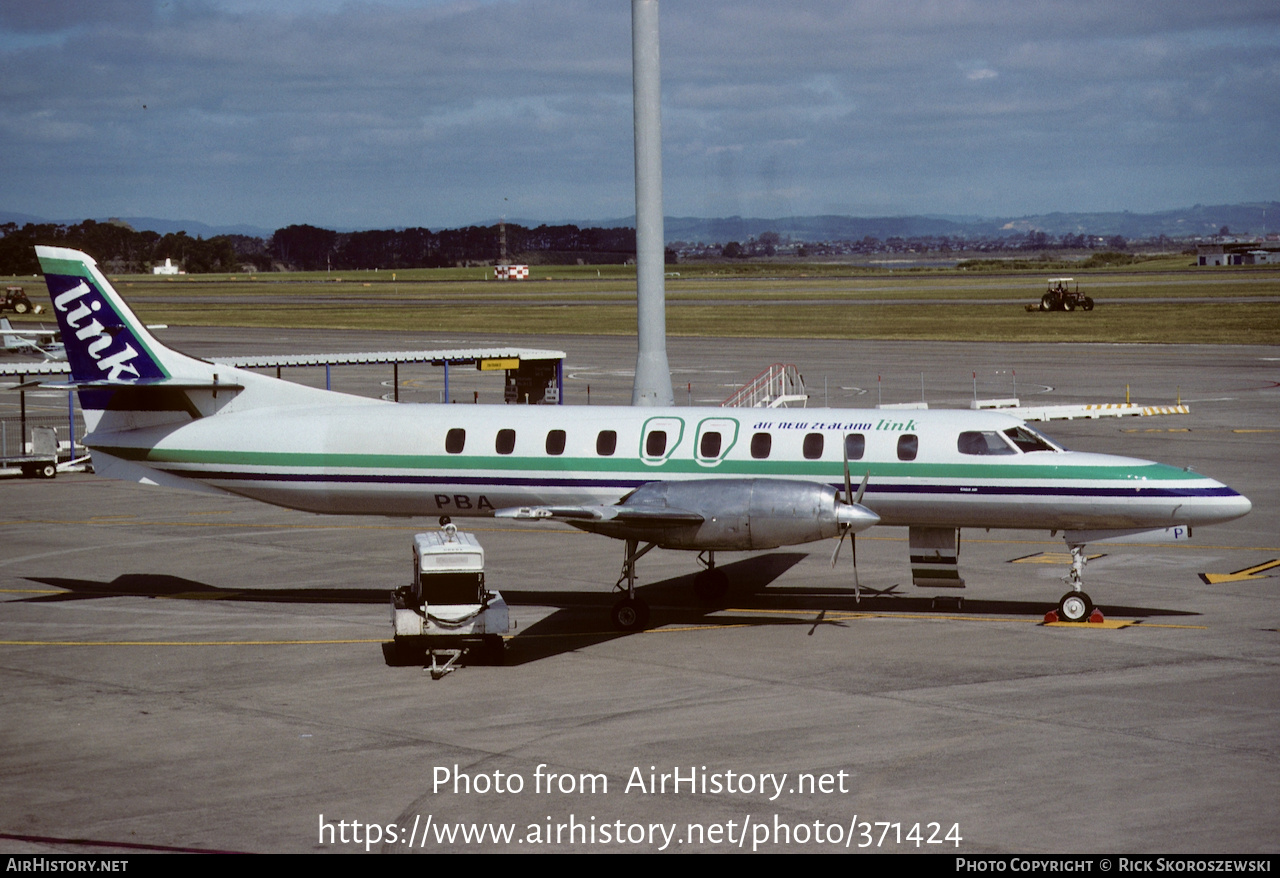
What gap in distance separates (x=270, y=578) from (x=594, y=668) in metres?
9.49

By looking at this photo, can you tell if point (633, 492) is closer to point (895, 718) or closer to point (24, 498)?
point (895, 718)

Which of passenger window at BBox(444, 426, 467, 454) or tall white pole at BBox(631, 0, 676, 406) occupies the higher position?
tall white pole at BBox(631, 0, 676, 406)

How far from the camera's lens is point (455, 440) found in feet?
80.0

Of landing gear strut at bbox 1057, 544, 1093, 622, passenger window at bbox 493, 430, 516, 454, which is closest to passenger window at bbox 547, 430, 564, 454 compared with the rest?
passenger window at bbox 493, 430, 516, 454

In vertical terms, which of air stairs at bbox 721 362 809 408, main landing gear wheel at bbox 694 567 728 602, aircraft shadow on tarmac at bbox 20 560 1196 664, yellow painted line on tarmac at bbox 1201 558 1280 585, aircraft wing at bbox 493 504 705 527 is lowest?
aircraft shadow on tarmac at bbox 20 560 1196 664

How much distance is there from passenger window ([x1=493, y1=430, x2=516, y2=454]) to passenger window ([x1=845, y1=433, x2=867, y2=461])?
19.1ft

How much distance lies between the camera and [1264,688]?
18516 mm

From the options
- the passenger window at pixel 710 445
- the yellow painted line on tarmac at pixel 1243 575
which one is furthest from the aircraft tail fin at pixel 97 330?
the yellow painted line on tarmac at pixel 1243 575

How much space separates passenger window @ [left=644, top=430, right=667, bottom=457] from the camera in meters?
23.8

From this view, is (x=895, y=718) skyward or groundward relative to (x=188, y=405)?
groundward

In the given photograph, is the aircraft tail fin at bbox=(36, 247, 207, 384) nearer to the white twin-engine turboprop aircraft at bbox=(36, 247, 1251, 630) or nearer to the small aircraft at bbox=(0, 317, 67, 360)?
the white twin-engine turboprop aircraft at bbox=(36, 247, 1251, 630)

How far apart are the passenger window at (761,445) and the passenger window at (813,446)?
0.61 m

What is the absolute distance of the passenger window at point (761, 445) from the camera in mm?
23572
